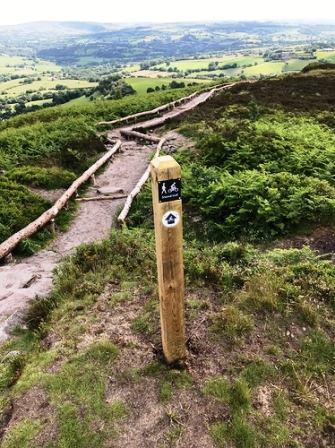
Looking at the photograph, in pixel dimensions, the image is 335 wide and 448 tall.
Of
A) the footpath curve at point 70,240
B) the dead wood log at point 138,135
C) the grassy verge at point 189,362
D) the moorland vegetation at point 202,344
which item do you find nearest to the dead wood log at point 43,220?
the footpath curve at point 70,240

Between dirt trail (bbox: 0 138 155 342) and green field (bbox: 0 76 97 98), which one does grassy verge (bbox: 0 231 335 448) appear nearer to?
dirt trail (bbox: 0 138 155 342)

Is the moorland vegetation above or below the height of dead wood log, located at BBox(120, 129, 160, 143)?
above

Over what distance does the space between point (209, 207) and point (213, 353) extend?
5933 millimetres

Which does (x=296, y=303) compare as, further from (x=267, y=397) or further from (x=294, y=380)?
(x=267, y=397)

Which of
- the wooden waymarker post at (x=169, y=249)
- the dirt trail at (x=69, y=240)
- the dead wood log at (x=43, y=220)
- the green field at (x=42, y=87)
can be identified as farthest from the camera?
the green field at (x=42, y=87)

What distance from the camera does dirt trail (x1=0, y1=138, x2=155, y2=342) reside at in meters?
6.95

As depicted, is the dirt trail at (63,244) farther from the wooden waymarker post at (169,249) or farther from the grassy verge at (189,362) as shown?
the wooden waymarker post at (169,249)

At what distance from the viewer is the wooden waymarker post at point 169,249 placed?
11.8 feet

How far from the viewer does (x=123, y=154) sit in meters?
18.7

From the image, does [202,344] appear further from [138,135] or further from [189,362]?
Answer: [138,135]

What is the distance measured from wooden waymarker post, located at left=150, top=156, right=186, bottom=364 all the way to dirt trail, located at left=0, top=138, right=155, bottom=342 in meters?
3.32

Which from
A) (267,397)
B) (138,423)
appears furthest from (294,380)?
(138,423)

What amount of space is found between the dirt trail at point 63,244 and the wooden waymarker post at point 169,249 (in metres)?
3.32

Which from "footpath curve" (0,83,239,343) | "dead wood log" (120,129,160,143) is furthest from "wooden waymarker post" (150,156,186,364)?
"dead wood log" (120,129,160,143)
